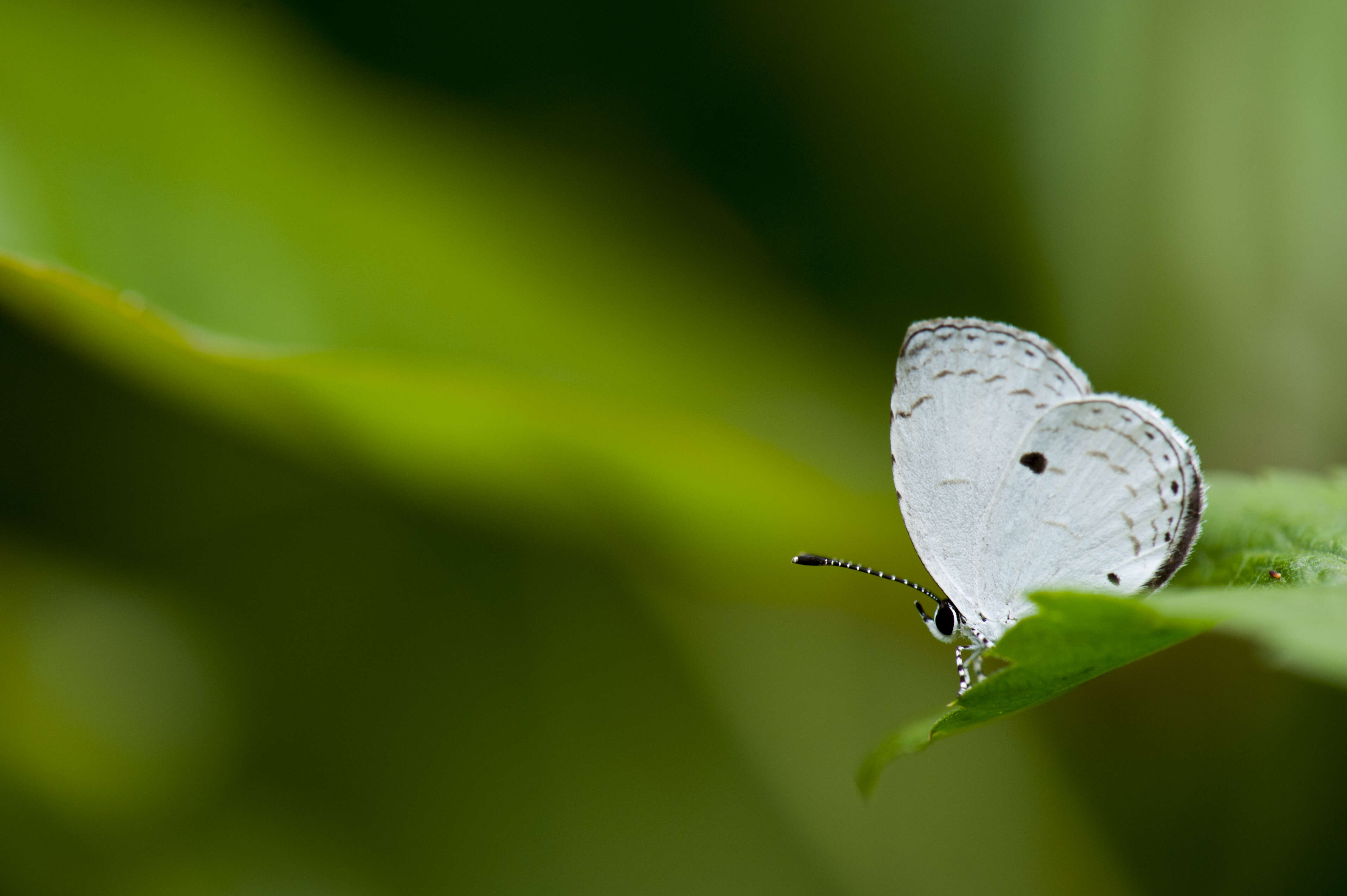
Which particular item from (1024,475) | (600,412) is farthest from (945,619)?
(600,412)

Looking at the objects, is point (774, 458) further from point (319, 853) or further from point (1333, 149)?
point (1333, 149)

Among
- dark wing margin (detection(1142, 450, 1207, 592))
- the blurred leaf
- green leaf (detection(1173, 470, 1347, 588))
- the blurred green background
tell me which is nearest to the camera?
the blurred leaf

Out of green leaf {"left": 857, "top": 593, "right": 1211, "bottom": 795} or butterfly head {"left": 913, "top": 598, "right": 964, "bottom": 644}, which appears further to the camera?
butterfly head {"left": 913, "top": 598, "right": 964, "bottom": 644}

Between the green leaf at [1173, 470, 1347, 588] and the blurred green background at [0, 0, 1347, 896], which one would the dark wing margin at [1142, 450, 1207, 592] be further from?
the blurred green background at [0, 0, 1347, 896]

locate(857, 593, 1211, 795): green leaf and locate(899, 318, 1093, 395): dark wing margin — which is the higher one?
locate(899, 318, 1093, 395): dark wing margin

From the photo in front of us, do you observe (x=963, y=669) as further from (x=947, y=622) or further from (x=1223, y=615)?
(x=1223, y=615)

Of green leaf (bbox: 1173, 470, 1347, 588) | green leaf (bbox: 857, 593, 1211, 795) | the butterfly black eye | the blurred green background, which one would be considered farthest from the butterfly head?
green leaf (bbox: 857, 593, 1211, 795)

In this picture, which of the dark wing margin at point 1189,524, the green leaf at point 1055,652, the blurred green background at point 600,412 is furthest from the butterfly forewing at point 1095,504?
the blurred green background at point 600,412

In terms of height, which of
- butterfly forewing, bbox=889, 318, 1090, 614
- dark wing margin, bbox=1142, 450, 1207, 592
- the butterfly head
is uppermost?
butterfly forewing, bbox=889, 318, 1090, 614
